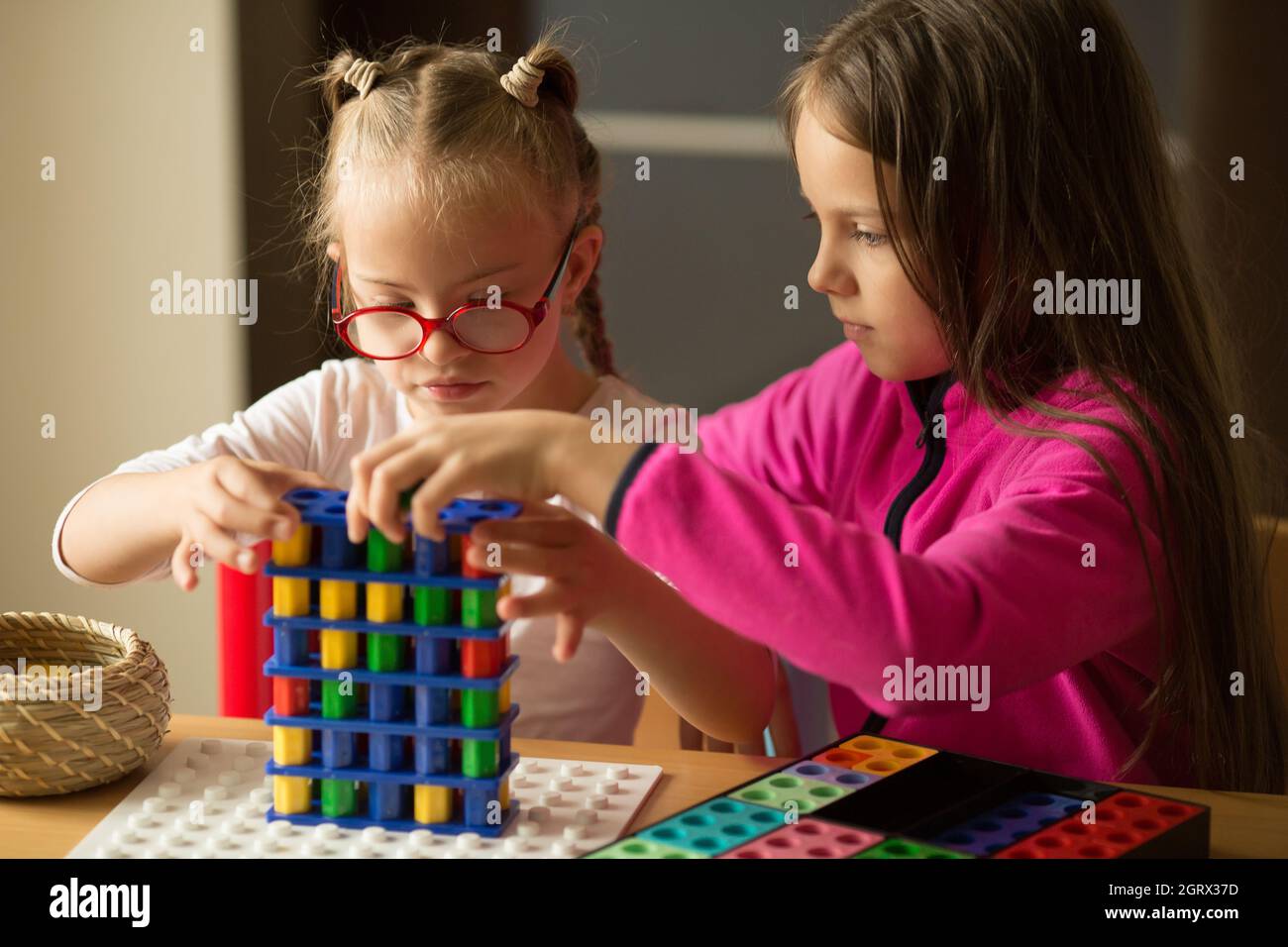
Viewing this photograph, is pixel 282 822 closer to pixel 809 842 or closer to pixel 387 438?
pixel 809 842

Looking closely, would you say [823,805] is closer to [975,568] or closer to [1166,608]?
[975,568]

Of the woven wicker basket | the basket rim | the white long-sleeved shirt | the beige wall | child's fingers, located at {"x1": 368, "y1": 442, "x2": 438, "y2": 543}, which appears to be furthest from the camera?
the beige wall

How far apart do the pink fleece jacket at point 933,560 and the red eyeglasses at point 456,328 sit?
1.20 feet

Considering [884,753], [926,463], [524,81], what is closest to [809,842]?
[884,753]

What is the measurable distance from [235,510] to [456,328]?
37 cm

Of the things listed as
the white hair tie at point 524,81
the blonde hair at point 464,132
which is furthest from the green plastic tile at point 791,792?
the white hair tie at point 524,81

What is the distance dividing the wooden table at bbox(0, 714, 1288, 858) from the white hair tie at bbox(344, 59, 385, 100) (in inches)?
24.0

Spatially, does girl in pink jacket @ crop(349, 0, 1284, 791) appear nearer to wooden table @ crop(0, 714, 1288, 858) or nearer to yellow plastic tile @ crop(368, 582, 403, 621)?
wooden table @ crop(0, 714, 1288, 858)

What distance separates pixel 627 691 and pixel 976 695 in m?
0.47

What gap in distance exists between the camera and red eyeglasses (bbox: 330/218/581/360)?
4.09ft

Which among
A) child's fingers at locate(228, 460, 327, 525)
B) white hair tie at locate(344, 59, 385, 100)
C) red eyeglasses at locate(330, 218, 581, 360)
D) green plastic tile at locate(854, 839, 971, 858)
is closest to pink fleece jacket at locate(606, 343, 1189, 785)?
green plastic tile at locate(854, 839, 971, 858)

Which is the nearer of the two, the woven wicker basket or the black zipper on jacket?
the woven wicker basket

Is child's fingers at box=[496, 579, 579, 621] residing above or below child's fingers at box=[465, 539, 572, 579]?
below

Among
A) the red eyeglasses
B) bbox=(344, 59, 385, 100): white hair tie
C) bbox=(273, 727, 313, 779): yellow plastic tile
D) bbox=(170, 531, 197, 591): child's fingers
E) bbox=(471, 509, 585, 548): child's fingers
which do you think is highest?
bbox=(344, 59, 385, 100): white hair tie
